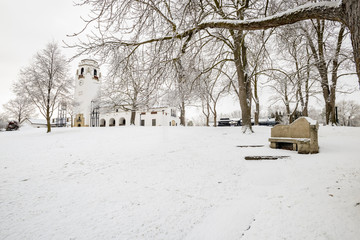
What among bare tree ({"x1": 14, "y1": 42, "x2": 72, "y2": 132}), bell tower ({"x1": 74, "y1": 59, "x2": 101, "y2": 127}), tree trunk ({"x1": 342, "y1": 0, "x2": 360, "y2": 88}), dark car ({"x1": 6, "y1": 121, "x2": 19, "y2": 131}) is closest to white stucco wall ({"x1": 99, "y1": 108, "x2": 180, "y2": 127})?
bell tower ({"x1": 74, "y1": 59, "x2": 101, "y2": 127})

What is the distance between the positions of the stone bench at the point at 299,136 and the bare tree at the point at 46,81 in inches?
782

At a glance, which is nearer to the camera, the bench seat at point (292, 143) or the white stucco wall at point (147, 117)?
the bench seat at point (292, 143)

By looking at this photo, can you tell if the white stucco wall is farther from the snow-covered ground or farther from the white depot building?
the snow-covered ground

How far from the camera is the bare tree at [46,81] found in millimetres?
15711

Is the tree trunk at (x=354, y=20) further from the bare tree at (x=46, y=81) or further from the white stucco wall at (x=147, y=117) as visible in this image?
the white stucco wall at (x=147, y=117)

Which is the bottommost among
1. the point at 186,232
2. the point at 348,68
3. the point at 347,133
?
the point at 186,232

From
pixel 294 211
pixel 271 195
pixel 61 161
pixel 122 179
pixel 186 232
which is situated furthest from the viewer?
pixel 61 161

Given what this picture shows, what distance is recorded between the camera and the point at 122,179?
361 cm

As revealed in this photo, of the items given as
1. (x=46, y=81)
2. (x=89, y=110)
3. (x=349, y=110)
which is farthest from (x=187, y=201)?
(x=349, y=110)

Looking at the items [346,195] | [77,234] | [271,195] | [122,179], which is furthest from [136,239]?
[346,195]

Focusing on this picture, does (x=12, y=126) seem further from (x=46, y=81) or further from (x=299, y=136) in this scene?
(x=299, y=136)

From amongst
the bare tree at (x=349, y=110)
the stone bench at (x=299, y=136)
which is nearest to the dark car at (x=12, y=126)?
the stone bench at (x=299, y=136)

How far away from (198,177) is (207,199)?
91cm

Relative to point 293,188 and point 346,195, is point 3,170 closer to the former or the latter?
point 293,188
